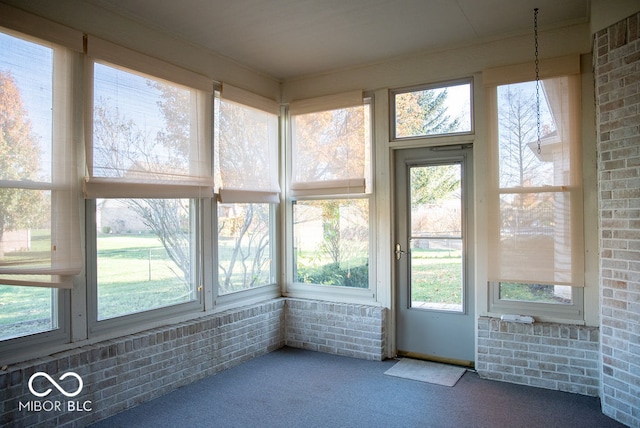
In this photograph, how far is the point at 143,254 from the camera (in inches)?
144

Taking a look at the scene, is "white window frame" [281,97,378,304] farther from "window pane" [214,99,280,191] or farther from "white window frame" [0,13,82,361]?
"white window frame" [0,13,82,361]

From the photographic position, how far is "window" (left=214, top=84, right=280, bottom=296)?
14.3 feet

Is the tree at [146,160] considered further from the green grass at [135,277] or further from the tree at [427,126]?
the tree at [427,126]

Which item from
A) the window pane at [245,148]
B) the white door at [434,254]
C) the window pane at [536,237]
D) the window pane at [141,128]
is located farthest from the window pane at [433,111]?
the window pane at [141,128]

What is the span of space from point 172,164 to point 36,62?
1.21 metres

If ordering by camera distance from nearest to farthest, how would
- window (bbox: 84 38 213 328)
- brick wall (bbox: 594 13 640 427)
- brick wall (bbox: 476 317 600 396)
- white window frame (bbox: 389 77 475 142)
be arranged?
1. brick wall (bbox: 594 13 640 427)
2. window (bbox: 84 38 213 328)
3. brick wall (bbox: 476 317 600 396)
4. white window frame (bbox: 389 77 475 142)

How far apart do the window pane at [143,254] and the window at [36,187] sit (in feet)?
0.96

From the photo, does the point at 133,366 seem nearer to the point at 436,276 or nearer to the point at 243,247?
the point at 243,247

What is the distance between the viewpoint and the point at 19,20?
111 inches

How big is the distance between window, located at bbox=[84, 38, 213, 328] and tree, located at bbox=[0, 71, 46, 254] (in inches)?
14.3

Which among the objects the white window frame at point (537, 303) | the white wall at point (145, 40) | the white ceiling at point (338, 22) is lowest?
the white window frame at point (537, 303)

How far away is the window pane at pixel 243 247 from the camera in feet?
14.5

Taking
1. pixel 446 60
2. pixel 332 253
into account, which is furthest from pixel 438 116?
pixel 332 253

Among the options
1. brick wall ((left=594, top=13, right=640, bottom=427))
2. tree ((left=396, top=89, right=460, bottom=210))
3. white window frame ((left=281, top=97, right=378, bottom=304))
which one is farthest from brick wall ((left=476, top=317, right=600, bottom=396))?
tree ((left=396, top=89, right=460, bottom=210))
